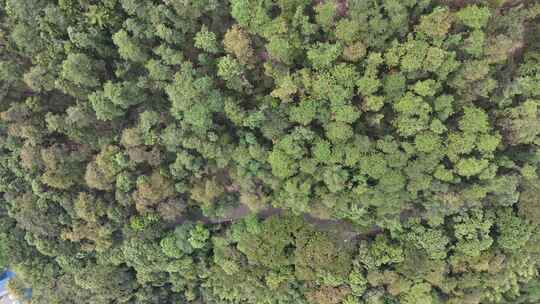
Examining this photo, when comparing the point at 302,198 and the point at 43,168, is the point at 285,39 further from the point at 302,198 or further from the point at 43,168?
the point at 43,168

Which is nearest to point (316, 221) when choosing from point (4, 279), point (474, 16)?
point (474, 16)

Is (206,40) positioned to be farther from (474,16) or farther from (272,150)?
(474,16)

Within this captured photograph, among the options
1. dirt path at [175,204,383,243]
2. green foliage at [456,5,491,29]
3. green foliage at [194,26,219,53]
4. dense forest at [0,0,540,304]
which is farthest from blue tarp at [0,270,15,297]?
green foliage at [456,5,491,29]

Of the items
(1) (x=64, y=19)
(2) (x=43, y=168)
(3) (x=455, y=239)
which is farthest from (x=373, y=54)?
(2) (x=43, y=168)

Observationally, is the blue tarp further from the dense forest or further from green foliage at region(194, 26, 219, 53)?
green foliage at region(194, 26, 219, 53)

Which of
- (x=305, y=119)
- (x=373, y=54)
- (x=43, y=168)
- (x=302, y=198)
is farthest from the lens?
(x=43, y=168)

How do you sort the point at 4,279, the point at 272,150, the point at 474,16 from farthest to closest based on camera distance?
the point at 4,279 → the point at 272,150 → the point at 474,16

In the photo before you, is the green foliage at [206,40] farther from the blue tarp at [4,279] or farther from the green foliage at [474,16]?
the blue tarp at [4,279]

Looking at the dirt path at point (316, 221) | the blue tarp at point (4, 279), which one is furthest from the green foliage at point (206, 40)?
the blue tarp at point (4, 279)
